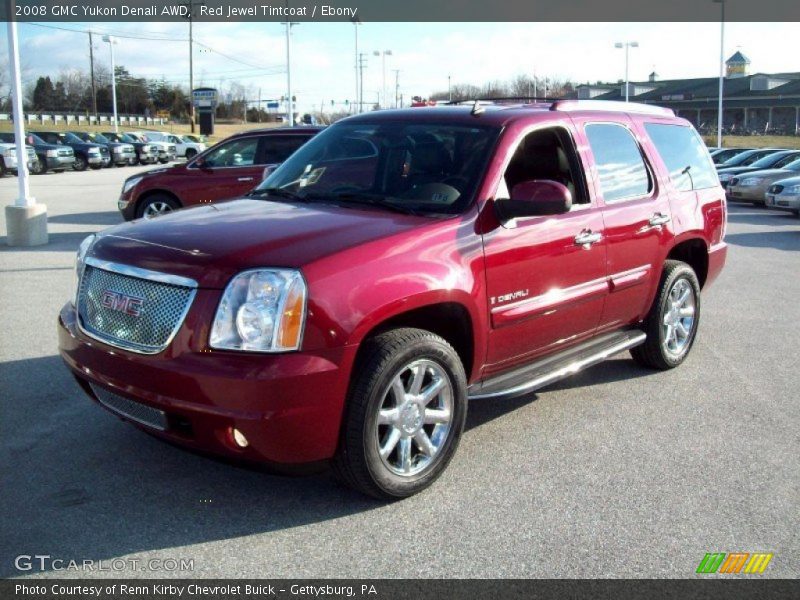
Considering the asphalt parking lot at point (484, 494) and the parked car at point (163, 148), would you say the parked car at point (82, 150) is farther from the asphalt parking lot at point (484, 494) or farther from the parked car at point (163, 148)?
the asphalt parking lot at point (484, 494)

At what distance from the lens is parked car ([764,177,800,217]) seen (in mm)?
18656

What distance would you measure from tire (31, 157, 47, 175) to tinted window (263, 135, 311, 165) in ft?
73.1

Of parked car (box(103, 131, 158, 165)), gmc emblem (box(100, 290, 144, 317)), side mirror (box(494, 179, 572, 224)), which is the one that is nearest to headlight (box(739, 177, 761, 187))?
side mirror (box(494, 179, 572, 224))

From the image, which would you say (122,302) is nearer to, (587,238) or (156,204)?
(587,238)

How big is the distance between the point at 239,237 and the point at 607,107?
3.15 metres

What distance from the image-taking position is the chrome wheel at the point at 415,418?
387 cm

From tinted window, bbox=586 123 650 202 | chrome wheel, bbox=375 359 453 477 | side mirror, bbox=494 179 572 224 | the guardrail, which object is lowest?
chrome wheel, bbox=375 359 453 477

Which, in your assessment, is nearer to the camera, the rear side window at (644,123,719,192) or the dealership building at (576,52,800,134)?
the rear side window at (644,123,719,192)

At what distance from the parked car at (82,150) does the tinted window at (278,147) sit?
83.1 feet

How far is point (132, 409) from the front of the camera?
12.3 ft

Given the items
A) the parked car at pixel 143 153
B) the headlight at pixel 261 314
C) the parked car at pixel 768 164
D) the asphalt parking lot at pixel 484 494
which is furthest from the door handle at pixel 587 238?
the parked car at pixel 143 153

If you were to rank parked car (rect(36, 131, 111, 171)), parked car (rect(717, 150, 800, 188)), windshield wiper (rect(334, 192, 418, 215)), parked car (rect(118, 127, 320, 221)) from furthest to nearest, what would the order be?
1. parked car (rect(36, 131, 111, 171))
2. parked car (rect(717, 150, 800, 188))
3. parked car (rect(118, 127, 320, 221))
4. windshield wiper (rect(334, 192, 418, 215))

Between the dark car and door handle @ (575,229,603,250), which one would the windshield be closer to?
door handle @ (575,229,603,250)

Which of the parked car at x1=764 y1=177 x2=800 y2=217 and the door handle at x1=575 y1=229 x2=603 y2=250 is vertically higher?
the door handle at x1=575 y1=229 x2=603 y2=250
